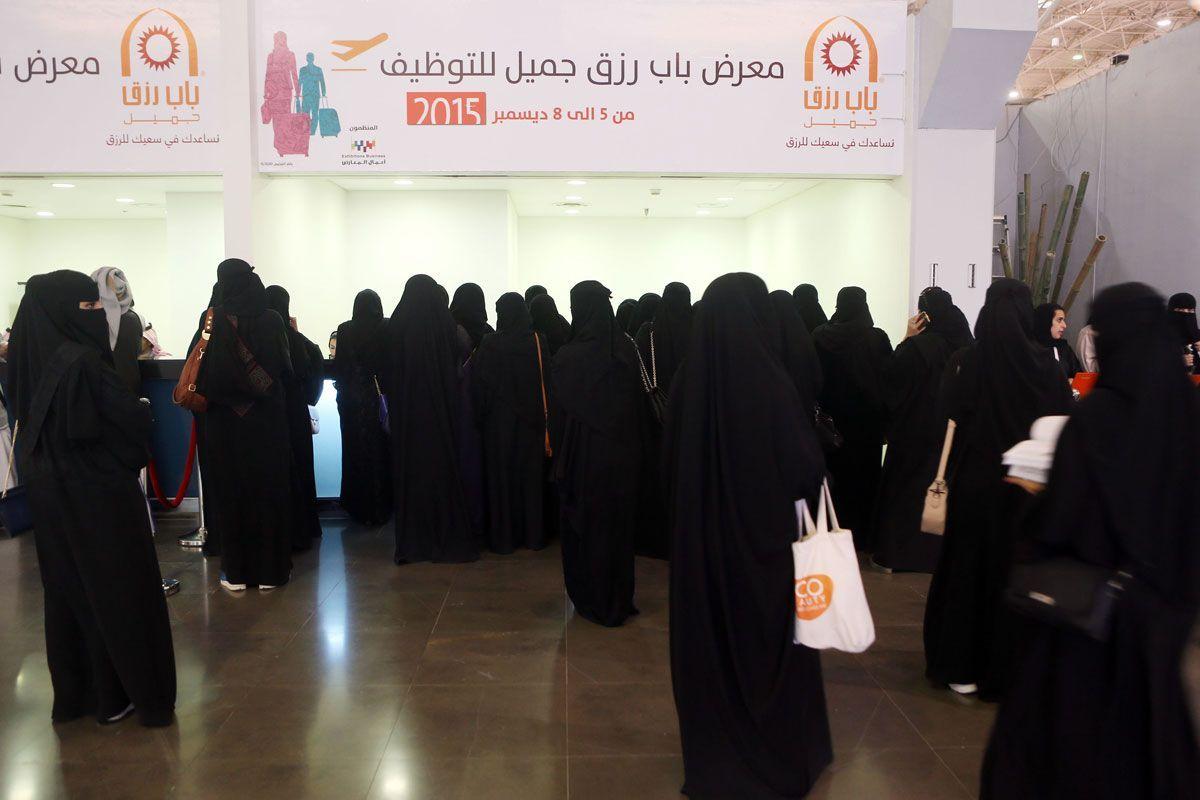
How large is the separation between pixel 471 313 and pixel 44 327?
318cm

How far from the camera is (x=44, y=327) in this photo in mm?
3012

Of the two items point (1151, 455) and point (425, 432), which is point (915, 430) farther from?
point (1151, 455)

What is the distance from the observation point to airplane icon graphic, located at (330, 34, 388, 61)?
575 cm

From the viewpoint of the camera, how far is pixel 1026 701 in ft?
6.23

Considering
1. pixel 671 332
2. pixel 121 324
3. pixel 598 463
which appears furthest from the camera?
pixel 121 324

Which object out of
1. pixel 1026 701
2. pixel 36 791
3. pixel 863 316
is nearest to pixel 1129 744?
Answer: pixel 1026 701

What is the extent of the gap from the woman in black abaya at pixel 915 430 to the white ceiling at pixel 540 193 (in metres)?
3.22

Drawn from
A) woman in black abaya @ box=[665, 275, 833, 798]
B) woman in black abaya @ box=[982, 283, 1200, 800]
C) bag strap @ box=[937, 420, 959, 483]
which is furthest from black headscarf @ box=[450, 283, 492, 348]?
woman in black abaya @ box=[982, 283, 1200, 800]

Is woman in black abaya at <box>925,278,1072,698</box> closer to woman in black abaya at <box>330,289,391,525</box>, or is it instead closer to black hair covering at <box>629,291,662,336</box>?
black hair covering at <box>629,291,662,336</box>

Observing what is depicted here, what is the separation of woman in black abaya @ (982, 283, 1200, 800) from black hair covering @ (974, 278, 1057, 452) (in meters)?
1.31

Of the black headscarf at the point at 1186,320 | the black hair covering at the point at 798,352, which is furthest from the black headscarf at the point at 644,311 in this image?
the black headscarf at the point at 1186,320

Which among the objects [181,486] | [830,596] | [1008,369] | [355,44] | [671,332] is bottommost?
[181,486]

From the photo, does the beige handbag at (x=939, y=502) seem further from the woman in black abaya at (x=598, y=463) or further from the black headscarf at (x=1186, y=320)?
the black headscarf at (x=1186, y=320)

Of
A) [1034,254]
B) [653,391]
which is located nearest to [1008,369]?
[653,391]
